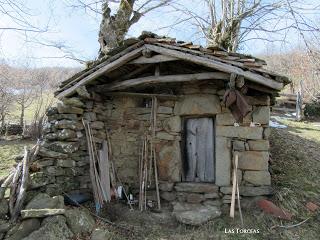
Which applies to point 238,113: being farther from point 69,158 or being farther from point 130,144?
point 69,158

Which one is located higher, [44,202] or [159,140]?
[159,140]

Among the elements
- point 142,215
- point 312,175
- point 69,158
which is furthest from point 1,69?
point 312,175

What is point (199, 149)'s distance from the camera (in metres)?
5.92

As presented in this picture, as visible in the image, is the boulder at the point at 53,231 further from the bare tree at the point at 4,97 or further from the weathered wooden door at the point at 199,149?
the bare tree at the point at 4,97

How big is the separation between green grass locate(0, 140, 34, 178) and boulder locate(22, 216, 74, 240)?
3366 mm

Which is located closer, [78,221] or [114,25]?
[78,221]

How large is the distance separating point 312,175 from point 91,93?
4.73 meters

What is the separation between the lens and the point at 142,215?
5.39m

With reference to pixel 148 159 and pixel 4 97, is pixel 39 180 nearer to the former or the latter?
pixel 148 159

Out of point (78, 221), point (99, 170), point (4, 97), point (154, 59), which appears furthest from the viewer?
point (4, 97)

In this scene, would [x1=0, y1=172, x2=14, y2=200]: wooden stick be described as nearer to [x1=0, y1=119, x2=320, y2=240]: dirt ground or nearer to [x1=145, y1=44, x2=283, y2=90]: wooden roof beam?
[x1=0, y1=119, x2=320, y2=240]: dirt ground

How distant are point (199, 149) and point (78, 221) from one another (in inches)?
98.5

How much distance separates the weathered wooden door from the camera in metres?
5.84

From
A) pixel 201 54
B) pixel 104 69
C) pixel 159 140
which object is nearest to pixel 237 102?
pixel 201 54
